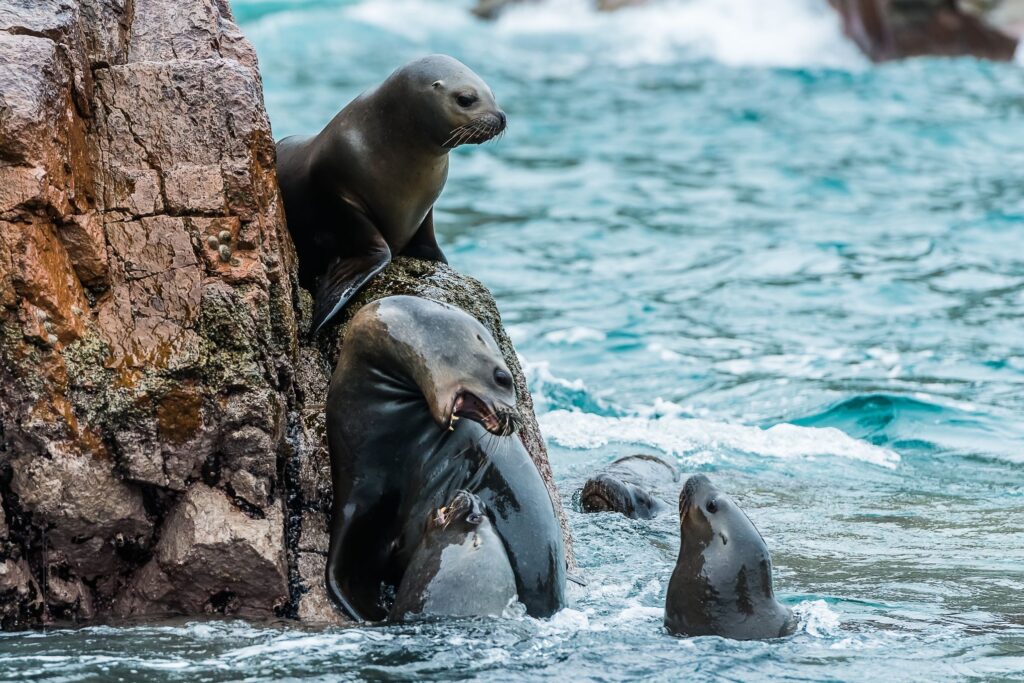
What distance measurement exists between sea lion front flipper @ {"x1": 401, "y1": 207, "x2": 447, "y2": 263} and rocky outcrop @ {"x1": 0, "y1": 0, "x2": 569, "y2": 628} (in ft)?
2.88

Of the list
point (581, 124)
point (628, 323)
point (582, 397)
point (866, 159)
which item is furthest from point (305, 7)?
point (582, 397)

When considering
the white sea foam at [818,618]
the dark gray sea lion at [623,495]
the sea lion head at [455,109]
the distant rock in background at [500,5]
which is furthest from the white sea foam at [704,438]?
the distant rock in background at [500,5]

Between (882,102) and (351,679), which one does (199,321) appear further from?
(882,102)

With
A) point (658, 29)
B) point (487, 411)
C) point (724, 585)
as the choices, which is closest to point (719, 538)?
point (724, 585)

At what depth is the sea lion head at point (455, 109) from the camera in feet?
17.6

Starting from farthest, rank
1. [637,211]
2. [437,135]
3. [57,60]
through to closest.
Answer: [637,211]
[437,135]
[57,60]

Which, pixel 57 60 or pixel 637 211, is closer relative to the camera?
pixel 57 60

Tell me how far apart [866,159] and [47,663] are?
14164mm

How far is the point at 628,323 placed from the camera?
449 inches

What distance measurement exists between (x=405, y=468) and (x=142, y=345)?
88cm

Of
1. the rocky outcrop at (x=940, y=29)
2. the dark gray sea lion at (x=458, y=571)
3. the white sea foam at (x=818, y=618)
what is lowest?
the rocky outcrop at (x=940, y=29)

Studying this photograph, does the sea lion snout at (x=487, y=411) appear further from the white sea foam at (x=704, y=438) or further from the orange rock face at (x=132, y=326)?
the white sea foam at (x=704, y=438)

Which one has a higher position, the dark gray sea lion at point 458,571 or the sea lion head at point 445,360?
the sea lion head at point 445,360

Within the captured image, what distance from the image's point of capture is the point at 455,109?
211 inches
